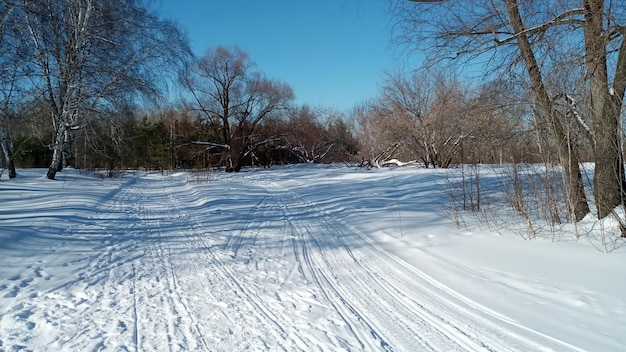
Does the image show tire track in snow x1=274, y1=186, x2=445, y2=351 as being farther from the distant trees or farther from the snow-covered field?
the distant trees

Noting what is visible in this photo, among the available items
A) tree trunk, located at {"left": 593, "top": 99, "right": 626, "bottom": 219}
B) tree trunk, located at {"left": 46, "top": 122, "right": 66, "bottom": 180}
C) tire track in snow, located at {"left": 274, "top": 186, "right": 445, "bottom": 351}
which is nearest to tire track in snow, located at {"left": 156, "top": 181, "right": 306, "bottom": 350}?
tire track in snow, located at {"left": 274, "top": 186, "right": 445, "bottom": 351}

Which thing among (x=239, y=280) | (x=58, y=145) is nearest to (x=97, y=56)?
(x=58, y=145)

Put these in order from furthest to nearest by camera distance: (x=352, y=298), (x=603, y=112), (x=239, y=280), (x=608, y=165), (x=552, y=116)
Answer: (x=552, y=116), (x=608, y=165), (x=603, y=112), (x=239, y=280), (x=352, y=298)

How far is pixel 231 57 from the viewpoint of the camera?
30.9m

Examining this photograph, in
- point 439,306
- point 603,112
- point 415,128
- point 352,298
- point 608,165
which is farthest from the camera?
point 415,128

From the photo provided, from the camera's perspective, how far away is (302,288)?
4621mm

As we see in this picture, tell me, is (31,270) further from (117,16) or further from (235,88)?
(235,88)

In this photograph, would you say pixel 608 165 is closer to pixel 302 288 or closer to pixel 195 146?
pixel 302 288

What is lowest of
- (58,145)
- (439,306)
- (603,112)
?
(439,306)

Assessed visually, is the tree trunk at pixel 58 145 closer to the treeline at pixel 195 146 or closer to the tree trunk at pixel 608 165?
the treeline at pixel 195 146

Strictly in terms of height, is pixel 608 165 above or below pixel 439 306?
above

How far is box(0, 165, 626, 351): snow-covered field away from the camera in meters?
3.35

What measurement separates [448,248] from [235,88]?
2808cm

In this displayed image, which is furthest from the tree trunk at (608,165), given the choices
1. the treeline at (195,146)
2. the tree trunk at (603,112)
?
the treeline at (195,146)
